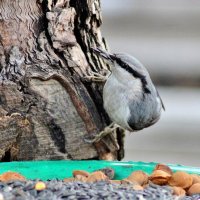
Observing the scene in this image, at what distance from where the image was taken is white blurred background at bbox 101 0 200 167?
5973mm

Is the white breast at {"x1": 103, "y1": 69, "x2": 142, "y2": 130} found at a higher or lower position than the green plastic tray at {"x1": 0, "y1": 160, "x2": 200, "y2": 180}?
higher

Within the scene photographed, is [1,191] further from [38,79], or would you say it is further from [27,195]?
[38,79]

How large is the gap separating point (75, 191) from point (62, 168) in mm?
455

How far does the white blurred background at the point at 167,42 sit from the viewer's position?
5.97 metres

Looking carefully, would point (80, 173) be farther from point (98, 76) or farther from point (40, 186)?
point (98, 76)

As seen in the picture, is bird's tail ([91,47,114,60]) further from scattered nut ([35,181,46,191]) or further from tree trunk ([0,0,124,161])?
scattered nut ([35,181,46,191])

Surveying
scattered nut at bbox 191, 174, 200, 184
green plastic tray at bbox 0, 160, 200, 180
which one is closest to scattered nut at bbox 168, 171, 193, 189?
scattered nut at bbox 191, 174, 200, 184

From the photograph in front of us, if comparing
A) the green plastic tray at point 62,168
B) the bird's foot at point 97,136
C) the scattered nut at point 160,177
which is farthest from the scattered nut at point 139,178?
the bird's foot at point 97,136

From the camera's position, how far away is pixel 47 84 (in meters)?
3.94

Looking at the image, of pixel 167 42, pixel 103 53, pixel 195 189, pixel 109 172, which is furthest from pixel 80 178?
pixel 167 42

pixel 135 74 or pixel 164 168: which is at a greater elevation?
pixel 135 74

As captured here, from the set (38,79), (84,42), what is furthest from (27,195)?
(84,42)

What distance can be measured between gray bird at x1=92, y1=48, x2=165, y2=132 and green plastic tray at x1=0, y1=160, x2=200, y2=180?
1.16 feet

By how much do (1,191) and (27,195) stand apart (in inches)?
3.9
